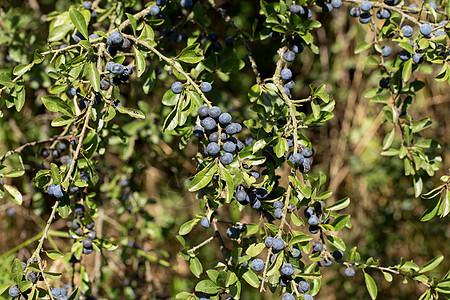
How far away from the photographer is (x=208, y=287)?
1.05m

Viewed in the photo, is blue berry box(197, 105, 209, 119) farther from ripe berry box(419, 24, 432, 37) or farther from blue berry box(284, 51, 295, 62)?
ripe berry box(419, 24, 432, 37)

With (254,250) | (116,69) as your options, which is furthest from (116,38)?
(254,250)

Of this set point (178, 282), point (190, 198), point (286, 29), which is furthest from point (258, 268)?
point (190, 198)

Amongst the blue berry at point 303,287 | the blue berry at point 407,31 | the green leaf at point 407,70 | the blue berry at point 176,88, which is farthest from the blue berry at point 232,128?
the blue berry at point 407,31

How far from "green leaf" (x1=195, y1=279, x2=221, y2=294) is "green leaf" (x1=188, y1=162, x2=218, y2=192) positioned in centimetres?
24

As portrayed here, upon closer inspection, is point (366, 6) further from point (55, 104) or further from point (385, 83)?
point (55, 104)

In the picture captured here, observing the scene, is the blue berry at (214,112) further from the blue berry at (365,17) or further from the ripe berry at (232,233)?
the blue berry at (365,17)

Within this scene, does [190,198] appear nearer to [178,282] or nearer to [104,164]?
[178,282]

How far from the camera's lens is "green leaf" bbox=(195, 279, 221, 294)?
1.05m

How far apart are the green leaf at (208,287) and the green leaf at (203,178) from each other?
0.24 meters

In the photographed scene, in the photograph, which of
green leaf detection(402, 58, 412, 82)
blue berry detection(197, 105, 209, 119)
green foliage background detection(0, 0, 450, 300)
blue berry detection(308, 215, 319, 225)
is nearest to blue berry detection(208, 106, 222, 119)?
blue berry detection(197, 105, 209, 119)

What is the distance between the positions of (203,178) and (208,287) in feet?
0.90

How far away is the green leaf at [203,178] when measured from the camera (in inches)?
40.1

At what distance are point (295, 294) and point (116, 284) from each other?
7.02 feet
